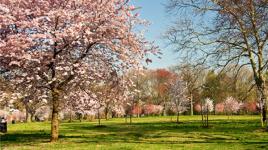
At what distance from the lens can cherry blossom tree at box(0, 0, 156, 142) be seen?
20453mm

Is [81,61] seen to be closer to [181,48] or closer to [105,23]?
[105,23]

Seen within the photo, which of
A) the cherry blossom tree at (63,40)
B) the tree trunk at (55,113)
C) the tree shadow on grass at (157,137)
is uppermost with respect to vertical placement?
the cherry blossom tree at (63,40)

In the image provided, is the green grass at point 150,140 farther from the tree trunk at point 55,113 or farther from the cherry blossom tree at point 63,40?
the cherry blossom tree at point 63,40

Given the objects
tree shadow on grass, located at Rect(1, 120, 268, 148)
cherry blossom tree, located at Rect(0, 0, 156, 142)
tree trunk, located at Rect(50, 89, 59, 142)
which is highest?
cherry blossom tree, located at Rect(0, 0, 156, 142)

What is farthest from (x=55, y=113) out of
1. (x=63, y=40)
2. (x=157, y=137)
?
(x=157, y=137)

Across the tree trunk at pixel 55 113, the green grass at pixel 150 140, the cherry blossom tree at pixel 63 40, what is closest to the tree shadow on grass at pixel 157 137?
the green grass at pixel 150 140

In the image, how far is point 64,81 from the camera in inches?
903

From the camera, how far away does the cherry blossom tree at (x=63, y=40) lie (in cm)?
2045

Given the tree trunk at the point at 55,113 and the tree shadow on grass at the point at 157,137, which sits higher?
the tree trunk at the point at 55,113

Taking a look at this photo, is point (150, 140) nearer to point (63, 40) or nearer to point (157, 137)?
point (157, 137)

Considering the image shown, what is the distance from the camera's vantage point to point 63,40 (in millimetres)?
22125

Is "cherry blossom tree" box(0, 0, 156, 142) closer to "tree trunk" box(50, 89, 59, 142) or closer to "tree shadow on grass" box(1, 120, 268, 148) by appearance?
"tree trunk" box(50, 89, 59, 142)

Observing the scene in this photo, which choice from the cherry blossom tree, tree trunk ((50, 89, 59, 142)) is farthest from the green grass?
the cherry blossom tree

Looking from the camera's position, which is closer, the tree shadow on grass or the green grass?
the green grass
